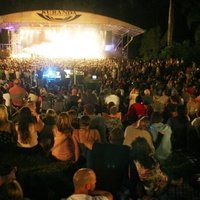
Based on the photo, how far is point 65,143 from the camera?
27.6 feet

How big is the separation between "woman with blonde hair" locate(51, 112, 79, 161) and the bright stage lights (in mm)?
15647

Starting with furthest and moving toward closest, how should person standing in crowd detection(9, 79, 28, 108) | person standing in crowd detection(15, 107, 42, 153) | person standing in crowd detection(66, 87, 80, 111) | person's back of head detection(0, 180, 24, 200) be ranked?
person standing in crowd detection(9, 79, 28, 108)
person standing in crowd detection(66, 87, 80, 111)
person standing in crowd detection(15, 107, 42, 153)
person's back of head detection(0, 180, 24, 200)

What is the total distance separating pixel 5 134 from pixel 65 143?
105 cm

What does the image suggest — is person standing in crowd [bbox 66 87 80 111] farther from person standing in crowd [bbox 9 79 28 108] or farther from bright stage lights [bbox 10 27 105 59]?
bright stage lights [bbox 10 27 105 59]

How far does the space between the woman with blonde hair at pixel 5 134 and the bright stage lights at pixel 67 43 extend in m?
15.3

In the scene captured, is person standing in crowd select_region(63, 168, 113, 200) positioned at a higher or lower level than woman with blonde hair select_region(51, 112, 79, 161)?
higher

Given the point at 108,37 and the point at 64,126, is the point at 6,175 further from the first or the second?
the point at 108,37

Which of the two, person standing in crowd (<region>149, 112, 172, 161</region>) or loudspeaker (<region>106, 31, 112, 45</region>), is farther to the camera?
loudspeaker (<region>106, 31, 112, 45</region>)

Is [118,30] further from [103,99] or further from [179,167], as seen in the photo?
[179,167]

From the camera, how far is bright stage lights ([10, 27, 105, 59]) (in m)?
24.4

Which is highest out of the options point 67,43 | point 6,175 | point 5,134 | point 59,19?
point 59,19

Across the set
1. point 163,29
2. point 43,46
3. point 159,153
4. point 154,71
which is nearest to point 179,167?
point 159,153

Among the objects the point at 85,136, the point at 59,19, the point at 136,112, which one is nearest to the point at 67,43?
the point at 59,19

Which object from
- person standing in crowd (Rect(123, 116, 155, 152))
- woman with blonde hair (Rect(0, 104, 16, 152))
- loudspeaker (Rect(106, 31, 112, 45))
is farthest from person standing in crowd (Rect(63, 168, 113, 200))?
loudspeaker (Rect(106, 31, 112, 45))
